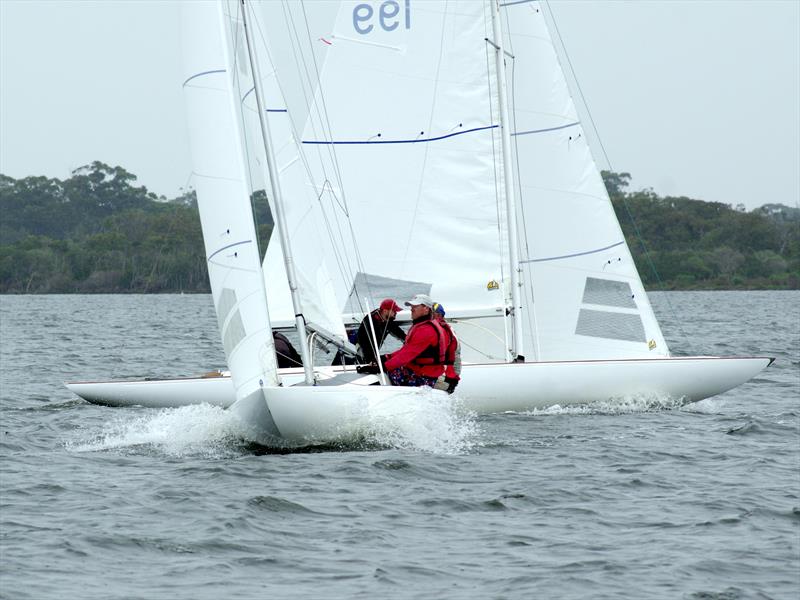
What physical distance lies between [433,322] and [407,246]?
3326 millimetres

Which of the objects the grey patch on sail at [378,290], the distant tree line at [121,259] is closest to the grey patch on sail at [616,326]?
the grey patch on sail at [378,290]

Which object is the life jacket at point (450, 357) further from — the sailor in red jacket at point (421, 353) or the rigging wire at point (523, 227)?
the rigging wire at point (523, 227)

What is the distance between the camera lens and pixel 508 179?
12945 mm

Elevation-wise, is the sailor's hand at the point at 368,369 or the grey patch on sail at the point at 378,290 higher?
the grey patch on sail at the point at 378,290

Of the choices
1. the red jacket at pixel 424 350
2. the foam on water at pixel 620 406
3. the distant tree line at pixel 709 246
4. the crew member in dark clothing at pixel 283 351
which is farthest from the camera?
the distant tree line at pixel 709 246

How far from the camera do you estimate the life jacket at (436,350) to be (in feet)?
33.7

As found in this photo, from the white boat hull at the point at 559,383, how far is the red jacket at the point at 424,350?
125 cm

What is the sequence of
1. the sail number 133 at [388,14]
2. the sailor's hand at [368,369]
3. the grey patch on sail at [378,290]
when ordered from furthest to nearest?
1. the sail number 133 at [388,14]
2. the grey patch on sail at [378,290]
3. the sailor's hand at [368,369]

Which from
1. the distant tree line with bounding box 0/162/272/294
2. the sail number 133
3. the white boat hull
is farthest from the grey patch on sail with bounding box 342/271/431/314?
the distant tree line with bounding box 0/162/272/294

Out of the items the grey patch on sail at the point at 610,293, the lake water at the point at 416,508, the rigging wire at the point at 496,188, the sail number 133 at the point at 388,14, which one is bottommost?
the lake water at the point at 416,508

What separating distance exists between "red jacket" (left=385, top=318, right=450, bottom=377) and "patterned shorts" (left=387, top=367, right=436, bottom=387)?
0.03m

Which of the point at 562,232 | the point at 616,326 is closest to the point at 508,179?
the point at 562,232

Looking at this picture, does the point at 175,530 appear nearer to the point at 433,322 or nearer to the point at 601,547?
the point at 601,547

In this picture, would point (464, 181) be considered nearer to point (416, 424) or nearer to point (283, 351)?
point (283, 351)
